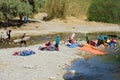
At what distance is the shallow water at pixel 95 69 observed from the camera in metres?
28.3

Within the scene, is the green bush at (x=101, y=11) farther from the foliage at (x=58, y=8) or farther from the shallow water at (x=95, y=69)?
the shallow water at (x=95, y=69)

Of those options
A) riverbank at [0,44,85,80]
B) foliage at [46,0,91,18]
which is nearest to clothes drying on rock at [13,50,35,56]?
riverbank at [0,44,85,80]

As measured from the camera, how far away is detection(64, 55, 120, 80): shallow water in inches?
1115

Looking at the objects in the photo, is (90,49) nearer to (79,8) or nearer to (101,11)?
(101,11)

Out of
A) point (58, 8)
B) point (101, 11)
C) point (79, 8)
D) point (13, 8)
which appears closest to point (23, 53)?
point (13, 8)

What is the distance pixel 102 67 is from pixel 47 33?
2267 centimetres

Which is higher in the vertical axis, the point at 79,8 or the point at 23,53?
the point at 23,53

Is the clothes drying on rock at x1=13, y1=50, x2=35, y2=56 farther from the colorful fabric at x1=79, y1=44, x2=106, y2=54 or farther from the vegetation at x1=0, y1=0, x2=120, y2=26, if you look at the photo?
the vegetation at x1=0, y1=0, x2=120, y2=26

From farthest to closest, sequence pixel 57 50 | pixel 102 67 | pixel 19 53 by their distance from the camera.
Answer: pixel 57 50, pixel 19 53, pixel 102 67

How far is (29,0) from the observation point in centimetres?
5825

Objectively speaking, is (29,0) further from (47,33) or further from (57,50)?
(57,50)

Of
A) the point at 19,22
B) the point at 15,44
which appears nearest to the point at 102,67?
the point at 15,44

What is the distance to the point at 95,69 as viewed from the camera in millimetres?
31062

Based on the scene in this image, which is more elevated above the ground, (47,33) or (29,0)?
(29,0)
